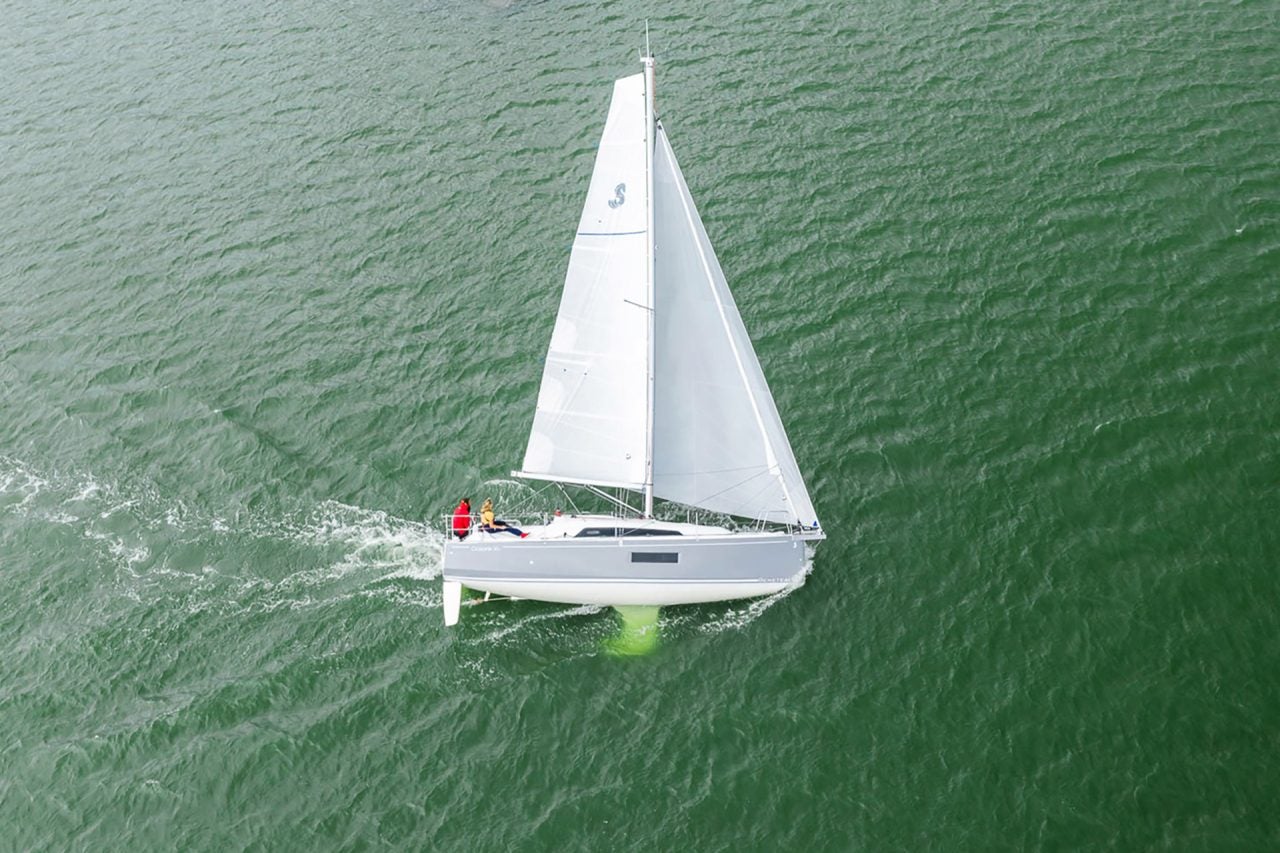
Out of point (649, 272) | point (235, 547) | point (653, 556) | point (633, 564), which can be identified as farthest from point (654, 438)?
point (235, 547)

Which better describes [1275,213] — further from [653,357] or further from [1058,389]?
[653,357]

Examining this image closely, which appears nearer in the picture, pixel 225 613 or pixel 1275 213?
pixel 225 613

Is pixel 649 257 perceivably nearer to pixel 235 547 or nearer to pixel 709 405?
pixel 709 405

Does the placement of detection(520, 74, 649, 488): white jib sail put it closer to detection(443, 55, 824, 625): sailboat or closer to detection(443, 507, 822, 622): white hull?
detection(443, 55, 824, 625): sailboat

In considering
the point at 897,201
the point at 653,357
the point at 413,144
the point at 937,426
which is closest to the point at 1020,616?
the point at 937,426

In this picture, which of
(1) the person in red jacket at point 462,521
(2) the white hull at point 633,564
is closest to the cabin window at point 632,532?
(2) the white hull at point 633,564
